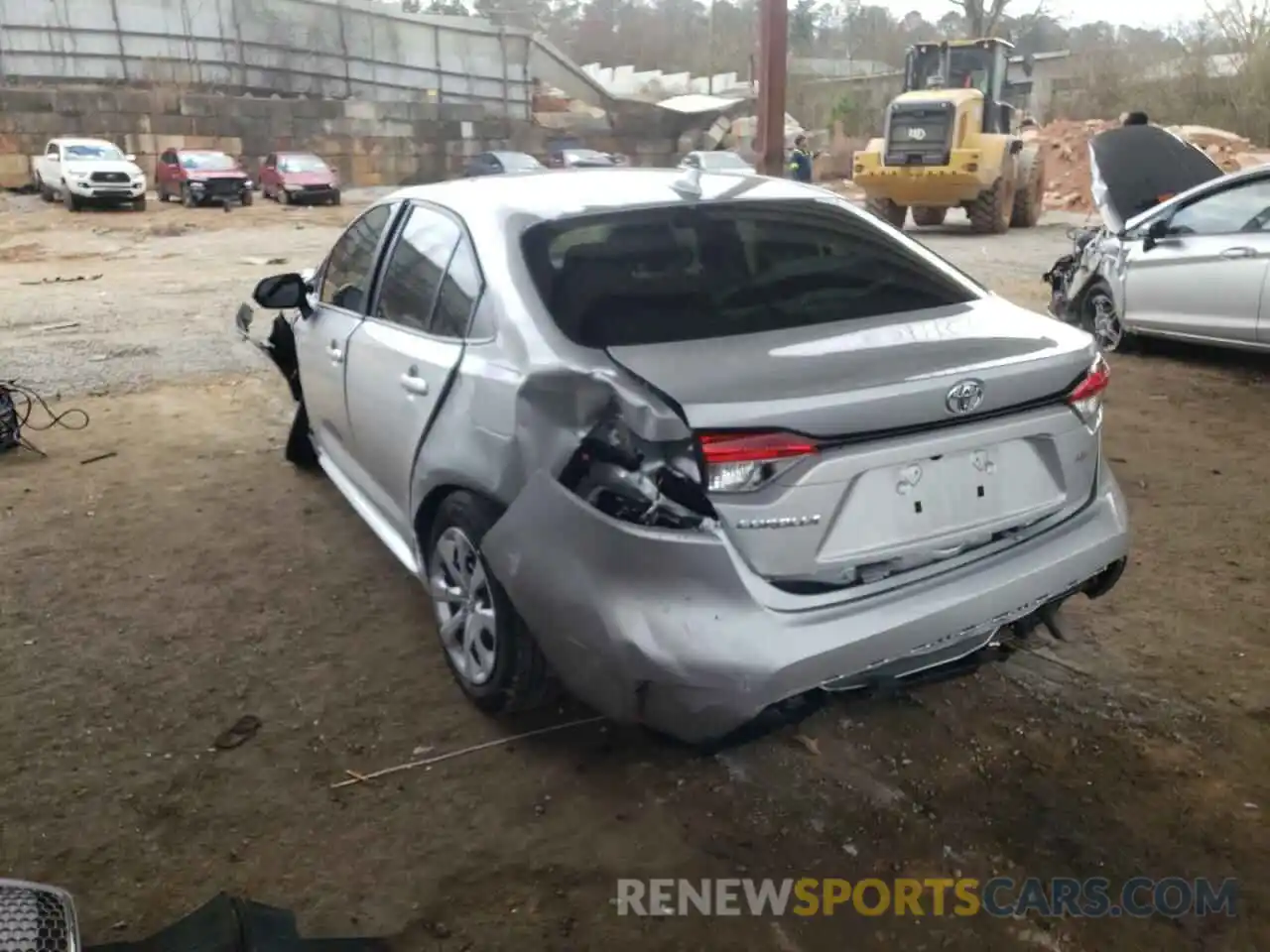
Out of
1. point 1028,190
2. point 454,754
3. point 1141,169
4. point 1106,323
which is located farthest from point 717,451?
point 1028,190

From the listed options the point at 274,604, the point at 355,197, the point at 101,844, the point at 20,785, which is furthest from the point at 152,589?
the point at 355,197

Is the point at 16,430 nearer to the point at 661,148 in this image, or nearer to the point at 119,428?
the point at 119,428

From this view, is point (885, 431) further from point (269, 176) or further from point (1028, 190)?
point (269, 176)

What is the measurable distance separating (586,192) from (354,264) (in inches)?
44.8

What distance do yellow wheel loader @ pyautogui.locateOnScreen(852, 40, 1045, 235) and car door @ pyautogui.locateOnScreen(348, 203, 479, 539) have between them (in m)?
12.9

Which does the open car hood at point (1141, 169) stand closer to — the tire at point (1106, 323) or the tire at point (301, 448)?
the tire at point (1106, 323)

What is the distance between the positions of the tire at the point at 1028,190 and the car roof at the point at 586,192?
51.5ft

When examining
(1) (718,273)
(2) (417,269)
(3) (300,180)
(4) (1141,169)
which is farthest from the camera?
(3) (300,180)

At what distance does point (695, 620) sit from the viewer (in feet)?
7.64

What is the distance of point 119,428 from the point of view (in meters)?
6.39

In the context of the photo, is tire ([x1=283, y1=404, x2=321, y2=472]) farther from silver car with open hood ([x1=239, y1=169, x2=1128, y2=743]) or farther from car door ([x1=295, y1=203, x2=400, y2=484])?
silver car with open hood ([x1=239, y1=169, x2=1128, y2=743])

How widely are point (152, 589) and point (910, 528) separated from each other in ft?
9.85

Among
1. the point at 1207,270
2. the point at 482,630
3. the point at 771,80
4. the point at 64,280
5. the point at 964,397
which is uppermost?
the point at 771,80

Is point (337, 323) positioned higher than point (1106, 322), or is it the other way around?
point (337, 323)
